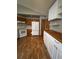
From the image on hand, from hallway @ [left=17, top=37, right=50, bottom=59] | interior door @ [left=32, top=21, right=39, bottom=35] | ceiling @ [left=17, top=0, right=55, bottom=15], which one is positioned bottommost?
hallway @ [left=17, top=37, right=50, bottom=59]

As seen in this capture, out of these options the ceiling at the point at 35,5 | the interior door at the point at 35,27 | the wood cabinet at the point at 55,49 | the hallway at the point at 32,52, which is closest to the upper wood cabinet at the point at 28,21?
the interior door at the point at 35,27

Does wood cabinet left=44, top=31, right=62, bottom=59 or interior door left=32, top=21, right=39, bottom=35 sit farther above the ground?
interior door left=32, top=21, right=39, bottom=35

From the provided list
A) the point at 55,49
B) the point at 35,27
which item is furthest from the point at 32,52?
the point at 35,27

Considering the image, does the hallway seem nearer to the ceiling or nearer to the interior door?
the ceiling

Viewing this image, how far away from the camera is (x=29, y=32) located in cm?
1350

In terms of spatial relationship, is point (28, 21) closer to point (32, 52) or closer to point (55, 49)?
point (32, 52)

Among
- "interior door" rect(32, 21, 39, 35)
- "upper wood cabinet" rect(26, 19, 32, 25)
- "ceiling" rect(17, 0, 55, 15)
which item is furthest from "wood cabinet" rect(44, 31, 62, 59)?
"upper wood cabinet" rect(26, 19, 32, 25)

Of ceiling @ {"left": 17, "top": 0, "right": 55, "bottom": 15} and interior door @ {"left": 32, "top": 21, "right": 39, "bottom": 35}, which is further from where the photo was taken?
interior door @ {"left": 32, "top": 21, "right": 39, "bottom": 35}

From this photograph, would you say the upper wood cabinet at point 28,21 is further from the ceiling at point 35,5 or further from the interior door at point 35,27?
the ceiling at point 35,5

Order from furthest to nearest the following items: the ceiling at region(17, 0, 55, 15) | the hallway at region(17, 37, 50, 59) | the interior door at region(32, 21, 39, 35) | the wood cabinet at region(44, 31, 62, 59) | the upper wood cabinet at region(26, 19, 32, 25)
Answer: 1. the upper wood cabinet at region(26, 19, 32, 25)
2. the interior door at region(32, 21, 39, 35)
3. the ceiling at region(17, 0, 55, 15)
4. the hallway at region(17, 37, 50, 59)
5. the wood cabinet at region(44, 31, 62, 59)

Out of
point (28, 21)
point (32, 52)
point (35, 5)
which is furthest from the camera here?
point (28, 21)
